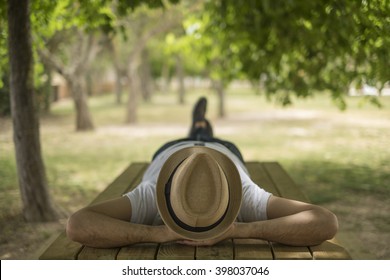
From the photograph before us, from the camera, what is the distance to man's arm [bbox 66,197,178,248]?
2.82 m

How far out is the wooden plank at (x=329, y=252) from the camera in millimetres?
2711

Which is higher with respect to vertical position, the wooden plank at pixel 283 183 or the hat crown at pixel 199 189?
the hat crown at pixel 199 189

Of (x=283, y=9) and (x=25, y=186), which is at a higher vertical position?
(x=283, y=9)

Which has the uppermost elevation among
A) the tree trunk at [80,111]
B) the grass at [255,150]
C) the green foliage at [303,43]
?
the green foliage at [303,43]

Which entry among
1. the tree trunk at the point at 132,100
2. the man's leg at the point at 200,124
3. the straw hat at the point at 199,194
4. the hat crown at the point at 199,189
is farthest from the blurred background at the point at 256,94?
the tree trunk at the point at 132,100

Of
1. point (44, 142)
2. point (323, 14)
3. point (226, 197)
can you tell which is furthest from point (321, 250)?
point (44, 142)

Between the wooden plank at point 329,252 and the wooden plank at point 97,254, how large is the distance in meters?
1.14

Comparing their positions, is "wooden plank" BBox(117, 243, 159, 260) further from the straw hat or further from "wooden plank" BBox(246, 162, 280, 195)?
"wooden plank" BBox(246, 162, 280, 195)

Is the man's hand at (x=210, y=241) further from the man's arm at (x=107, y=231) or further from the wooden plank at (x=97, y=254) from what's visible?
the wooden plank at (x=97, y=254)

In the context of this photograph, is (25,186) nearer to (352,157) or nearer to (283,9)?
(283,9)

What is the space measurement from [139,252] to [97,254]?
0.79ft

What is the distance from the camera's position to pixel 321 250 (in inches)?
112

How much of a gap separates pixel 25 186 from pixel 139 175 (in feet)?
4.20
